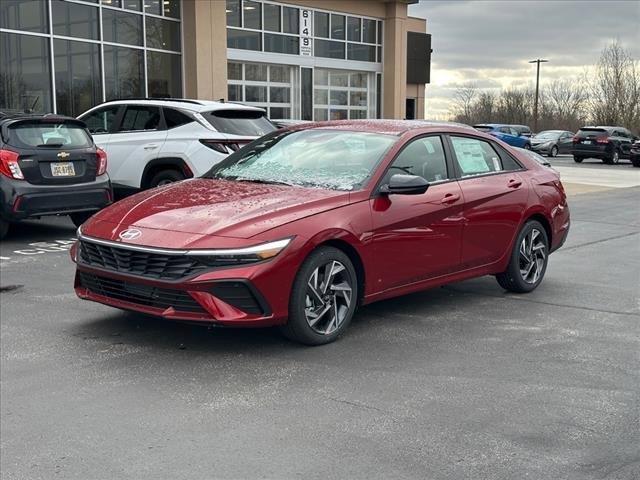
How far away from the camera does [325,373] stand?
4.81m

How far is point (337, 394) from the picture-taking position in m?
4.46

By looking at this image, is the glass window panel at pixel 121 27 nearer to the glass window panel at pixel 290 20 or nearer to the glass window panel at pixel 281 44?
the glass window panel at pixel 281 44

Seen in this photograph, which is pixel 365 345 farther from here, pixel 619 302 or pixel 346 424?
pixel 619 302

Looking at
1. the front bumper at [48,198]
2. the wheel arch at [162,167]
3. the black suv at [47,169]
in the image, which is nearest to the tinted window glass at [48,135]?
the black suv at [47,169]

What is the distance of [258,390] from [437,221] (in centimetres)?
230

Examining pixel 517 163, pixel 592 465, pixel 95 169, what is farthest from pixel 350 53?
pixel 592 465

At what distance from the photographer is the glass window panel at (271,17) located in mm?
24797

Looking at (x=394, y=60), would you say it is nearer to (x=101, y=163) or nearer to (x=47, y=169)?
(x=101, y=163)

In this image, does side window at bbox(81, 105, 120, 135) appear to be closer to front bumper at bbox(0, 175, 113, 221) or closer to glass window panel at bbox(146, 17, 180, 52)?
front bumper at bbox(0, 175, 113, 221)

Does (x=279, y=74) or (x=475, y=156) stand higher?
(x=279, y=74)

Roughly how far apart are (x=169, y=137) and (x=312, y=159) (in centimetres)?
569

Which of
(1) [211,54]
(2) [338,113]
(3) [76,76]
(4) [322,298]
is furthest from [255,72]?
(4) [322,298]

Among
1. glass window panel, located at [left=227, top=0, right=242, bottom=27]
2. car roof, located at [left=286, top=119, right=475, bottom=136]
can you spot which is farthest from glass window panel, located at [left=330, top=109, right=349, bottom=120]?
car roof, located at [left=286, top=119, right=475, bottom=136]

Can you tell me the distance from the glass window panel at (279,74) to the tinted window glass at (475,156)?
19223mm
